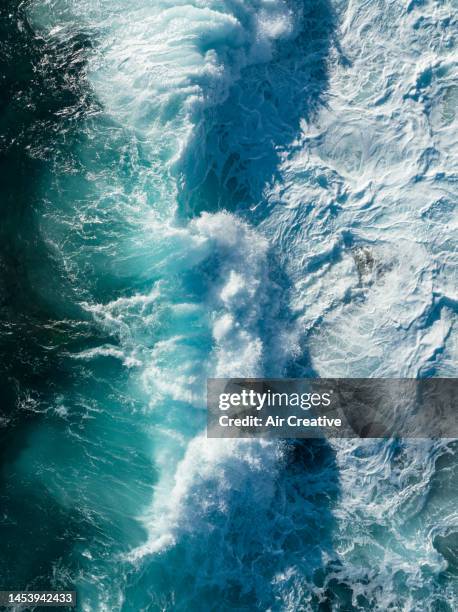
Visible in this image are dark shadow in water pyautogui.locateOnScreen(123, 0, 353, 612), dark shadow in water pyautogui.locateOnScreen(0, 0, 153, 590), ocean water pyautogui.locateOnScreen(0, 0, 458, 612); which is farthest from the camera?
ocean water pyautogui.locateOnScreen(0, 0, 458, 612)

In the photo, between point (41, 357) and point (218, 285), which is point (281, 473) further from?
point (41, 357)

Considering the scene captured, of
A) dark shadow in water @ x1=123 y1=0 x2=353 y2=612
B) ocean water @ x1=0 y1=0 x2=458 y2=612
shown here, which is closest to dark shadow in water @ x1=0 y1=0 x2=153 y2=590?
ocean water @ x1=0 y1=0 x2=458 y2=612

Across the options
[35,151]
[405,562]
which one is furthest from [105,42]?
[405,562]

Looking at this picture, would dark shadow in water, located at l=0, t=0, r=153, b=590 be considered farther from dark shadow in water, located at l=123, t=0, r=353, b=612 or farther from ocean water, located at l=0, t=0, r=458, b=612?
dark shadow in water, located at l=123, t=0, r=353, b=612

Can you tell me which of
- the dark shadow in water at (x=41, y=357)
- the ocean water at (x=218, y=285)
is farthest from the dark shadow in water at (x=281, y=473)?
the dark shadow in water at (x=41, y=357)

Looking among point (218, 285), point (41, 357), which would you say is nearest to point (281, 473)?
point (218, 285)

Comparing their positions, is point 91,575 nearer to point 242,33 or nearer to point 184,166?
point 184,166
